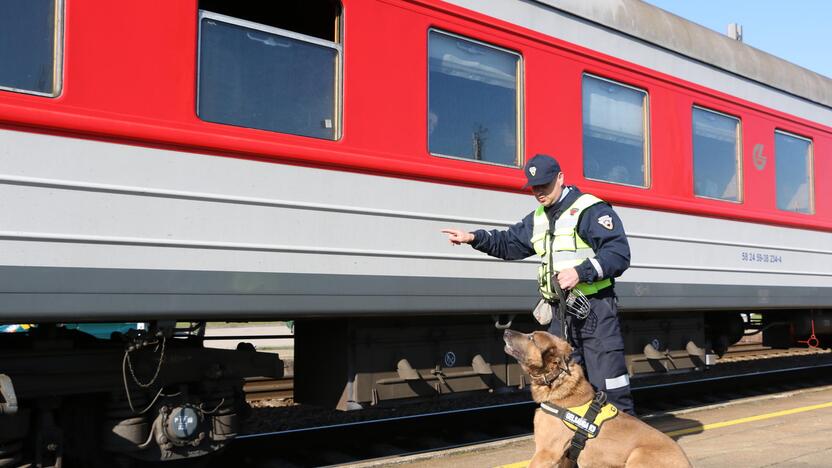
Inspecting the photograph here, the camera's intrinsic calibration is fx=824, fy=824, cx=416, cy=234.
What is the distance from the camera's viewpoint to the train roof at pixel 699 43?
248 inches

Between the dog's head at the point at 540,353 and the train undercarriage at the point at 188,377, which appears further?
the train undercarriage at the point at 188,377

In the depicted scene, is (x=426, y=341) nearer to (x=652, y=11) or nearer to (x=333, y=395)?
(x=333, y=395)

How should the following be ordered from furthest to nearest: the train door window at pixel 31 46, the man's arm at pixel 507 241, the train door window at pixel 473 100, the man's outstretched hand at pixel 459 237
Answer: the train door window at pixel 473 100 → the man's arm at pixel 507 241 → the man's outstretched hand at pixel 459 237 → the train door window at pixel 31 46

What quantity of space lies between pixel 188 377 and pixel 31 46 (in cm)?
189

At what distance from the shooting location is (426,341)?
540 centimetres

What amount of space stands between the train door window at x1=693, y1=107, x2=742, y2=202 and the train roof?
488 mm

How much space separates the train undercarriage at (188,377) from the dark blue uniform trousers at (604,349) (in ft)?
4.10

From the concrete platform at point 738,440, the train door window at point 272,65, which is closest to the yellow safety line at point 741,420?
the concrete platform at point 738,440

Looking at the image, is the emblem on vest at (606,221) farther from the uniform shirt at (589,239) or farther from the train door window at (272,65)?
the train door window at (272,65)

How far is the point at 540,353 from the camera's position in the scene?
12.4 ft

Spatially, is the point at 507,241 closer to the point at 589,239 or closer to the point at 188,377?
the point at 589,239

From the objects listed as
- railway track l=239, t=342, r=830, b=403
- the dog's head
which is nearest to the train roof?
the dog's head

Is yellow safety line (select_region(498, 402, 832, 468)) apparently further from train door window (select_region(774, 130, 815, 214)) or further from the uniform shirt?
train door window (select_region(774, 130, 815, 214))

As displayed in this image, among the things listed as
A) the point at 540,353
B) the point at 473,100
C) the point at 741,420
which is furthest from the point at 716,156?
the point at 540,353
